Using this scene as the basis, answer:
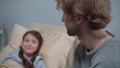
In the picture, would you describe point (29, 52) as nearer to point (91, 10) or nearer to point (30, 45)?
point (30, 45)

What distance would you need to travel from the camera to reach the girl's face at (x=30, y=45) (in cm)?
237

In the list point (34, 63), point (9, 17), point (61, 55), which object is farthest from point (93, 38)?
point (9, 17)

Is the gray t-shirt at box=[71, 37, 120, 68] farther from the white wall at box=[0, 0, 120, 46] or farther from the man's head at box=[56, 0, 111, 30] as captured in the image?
the white wall at box=[0, 0, 120, 46]

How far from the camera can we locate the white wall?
2884 mm

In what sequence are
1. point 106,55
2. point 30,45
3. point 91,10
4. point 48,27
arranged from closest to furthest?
point 106,55, point 91,10, point 30,45, point 48,27

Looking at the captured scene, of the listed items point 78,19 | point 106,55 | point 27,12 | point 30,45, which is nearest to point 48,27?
point 30,45

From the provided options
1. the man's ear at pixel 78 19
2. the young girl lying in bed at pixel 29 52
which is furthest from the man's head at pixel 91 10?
the young girl lying in bed at pixel 29 52

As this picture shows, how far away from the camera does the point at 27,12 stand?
10.00 ft

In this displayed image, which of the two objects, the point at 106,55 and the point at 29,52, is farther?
the point at 29,52

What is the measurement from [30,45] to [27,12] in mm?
796

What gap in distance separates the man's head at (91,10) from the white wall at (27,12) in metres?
1.59

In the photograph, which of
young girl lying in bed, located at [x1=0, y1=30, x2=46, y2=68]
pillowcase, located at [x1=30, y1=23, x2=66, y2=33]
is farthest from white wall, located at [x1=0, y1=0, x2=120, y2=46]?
young girl lying in bed, located at [x1=0, y1=30, x2=46, y2=68]

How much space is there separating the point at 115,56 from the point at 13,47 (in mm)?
1745

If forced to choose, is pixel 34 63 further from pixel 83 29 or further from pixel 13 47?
pixel 83 29
